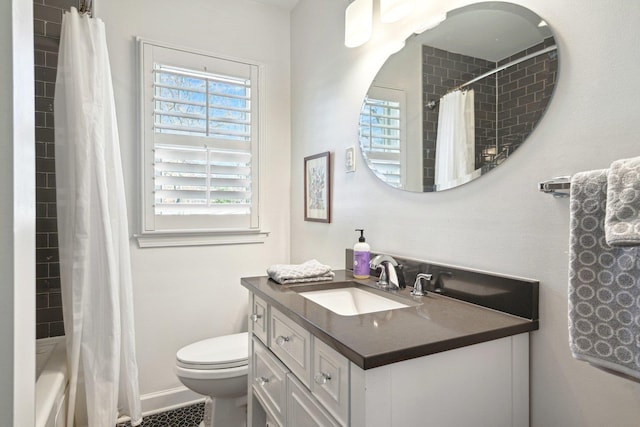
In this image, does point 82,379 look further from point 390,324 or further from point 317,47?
point 317,47

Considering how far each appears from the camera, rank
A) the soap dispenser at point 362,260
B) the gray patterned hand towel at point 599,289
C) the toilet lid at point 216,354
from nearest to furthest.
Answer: the gray patterned hand towel at point 599,289, the soap dispenser at point 362,260, the toilet lid at point 216,354

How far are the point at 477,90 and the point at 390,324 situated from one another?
33.2 inches

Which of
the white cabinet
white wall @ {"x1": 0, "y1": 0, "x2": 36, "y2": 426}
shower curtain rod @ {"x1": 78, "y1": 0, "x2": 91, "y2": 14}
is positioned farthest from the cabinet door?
shower curtain rod @ {"x1": 78, "y1": 0, "x2": 91, "y2": 14}

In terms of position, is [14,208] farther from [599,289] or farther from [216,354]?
[216,354]

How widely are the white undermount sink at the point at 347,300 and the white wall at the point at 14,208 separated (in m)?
0.95

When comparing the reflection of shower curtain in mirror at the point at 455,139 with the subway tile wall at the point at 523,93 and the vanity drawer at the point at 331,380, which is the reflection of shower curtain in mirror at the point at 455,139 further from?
→ the vanity drawer at the point at 331,380

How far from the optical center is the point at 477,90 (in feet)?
4.13

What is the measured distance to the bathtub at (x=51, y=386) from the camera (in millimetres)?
1297

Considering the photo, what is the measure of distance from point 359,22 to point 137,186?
1539 mm

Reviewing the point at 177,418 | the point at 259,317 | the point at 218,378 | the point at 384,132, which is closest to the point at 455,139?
the point at 384,132

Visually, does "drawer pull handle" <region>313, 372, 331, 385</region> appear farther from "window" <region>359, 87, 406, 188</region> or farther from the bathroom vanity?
"window" <region>359, 87, 406, 188</region>

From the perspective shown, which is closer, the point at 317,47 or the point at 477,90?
the point at 477,90

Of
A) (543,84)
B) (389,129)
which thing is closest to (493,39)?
(543,84)

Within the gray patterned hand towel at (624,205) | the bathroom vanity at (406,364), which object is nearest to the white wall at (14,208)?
the bathroom vanity at (406,364)
